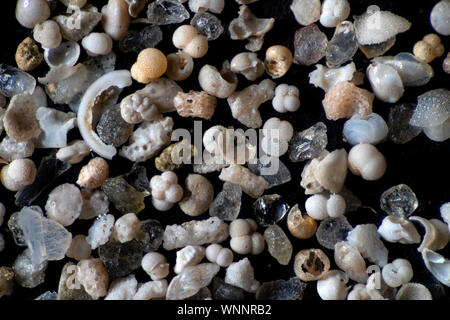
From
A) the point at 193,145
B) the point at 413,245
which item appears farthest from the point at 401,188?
the point at 193,145

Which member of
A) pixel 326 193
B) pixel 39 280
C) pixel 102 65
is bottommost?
pixel 39 280

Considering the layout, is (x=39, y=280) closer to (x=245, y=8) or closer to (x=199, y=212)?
(x=199, y=212)

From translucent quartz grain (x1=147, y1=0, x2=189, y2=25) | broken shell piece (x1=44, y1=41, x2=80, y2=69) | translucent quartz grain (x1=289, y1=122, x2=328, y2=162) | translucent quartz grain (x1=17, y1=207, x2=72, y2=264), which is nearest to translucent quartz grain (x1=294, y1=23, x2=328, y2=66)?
translucent quartz grain (x1=289, y1=122, x2=328, y2=162)

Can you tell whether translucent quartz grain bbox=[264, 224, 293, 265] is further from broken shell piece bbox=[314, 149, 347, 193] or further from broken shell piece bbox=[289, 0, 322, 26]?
broken shell piece bbox=[289, 0, 322, 26]

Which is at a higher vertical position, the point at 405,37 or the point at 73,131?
the point at 405,37

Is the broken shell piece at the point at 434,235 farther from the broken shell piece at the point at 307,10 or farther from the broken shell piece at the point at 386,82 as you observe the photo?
the broken shell piece at the point at 307,10

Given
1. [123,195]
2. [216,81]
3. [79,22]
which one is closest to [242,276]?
[123,195]

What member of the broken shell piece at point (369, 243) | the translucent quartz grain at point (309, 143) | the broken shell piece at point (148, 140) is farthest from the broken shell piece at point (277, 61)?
the broken shell piece at point (369, 243)
